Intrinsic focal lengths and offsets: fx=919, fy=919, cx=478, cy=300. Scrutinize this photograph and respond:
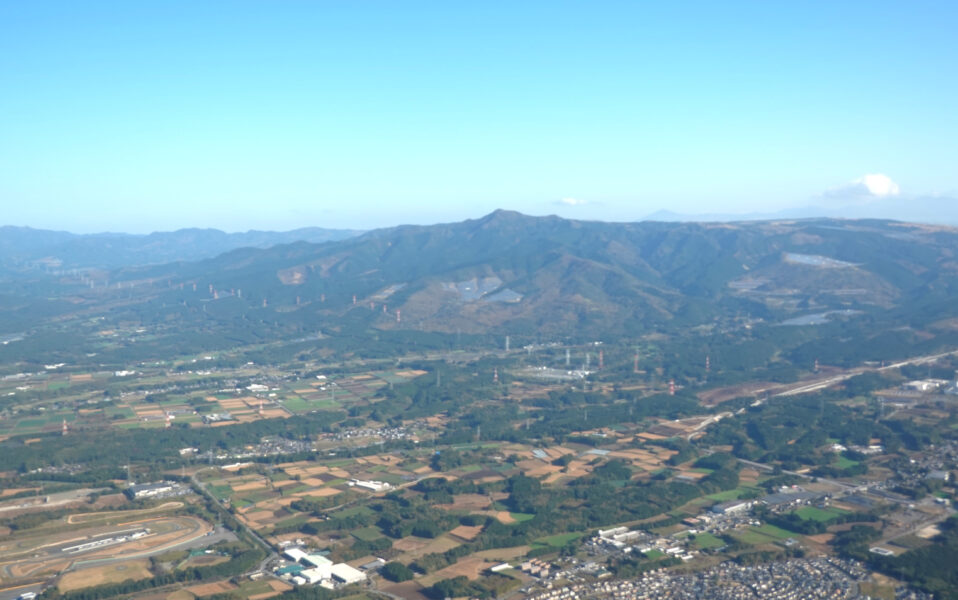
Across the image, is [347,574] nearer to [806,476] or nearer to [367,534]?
[367,534]

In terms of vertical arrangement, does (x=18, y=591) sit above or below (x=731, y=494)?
above

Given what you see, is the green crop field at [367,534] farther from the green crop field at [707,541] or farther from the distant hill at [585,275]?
the distant hill at [585,275]

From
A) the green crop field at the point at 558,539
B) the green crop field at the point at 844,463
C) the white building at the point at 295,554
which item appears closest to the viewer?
the white building at the point at 295,554

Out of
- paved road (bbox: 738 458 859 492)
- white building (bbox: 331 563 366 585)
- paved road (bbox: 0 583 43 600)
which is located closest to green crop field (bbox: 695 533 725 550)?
paved road (bbox: 738 458 859 492)

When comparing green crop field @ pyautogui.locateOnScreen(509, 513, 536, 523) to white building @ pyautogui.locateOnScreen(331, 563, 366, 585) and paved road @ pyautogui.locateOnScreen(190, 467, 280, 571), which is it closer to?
white building @ pyautogui.locateOnScreen(331, 563, 366, 585)

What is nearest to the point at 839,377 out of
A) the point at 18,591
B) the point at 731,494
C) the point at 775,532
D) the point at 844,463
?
the point at 844,463

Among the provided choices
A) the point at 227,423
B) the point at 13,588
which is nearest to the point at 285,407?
the point at 227,423

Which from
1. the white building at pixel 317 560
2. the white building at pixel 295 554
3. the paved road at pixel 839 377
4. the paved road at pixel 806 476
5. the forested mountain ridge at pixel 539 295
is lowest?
the paved road at pixel 806 476

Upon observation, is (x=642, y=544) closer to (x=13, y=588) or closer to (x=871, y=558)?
(x=871, y=558)

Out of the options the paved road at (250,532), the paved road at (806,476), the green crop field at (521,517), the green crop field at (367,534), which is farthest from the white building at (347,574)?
the paved road at (806,476)
